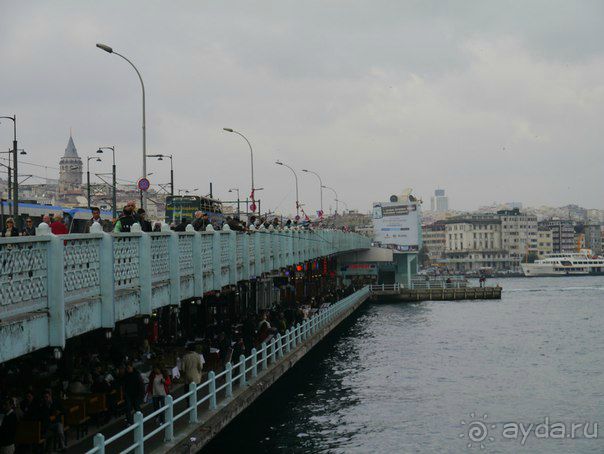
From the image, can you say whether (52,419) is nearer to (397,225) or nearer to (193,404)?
(193,404)

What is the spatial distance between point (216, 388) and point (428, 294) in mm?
83561

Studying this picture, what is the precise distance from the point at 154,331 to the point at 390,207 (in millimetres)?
109951

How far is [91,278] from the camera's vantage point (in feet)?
50.1

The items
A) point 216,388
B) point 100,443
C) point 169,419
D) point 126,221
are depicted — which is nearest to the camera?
point 100,443

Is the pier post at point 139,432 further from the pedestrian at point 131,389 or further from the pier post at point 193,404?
the pier post at point 193,404

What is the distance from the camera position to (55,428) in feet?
55.4

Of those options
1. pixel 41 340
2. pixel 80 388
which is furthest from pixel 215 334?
pixel 41 340

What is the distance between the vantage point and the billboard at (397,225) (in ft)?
445

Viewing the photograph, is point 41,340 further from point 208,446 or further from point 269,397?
point 269,397

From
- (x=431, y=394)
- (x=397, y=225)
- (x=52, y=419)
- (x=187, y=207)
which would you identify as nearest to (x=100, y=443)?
(x=52, y=419)

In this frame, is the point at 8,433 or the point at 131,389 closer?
the point at 8,433

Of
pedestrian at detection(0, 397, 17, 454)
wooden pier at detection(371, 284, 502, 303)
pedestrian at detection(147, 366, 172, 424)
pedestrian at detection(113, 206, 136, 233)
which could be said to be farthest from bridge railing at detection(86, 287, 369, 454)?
wooden pier at detection(371, 284, 502, 303)

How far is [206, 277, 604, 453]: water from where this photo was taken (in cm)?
2766

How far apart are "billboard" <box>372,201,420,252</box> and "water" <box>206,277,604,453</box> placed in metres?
66.3
